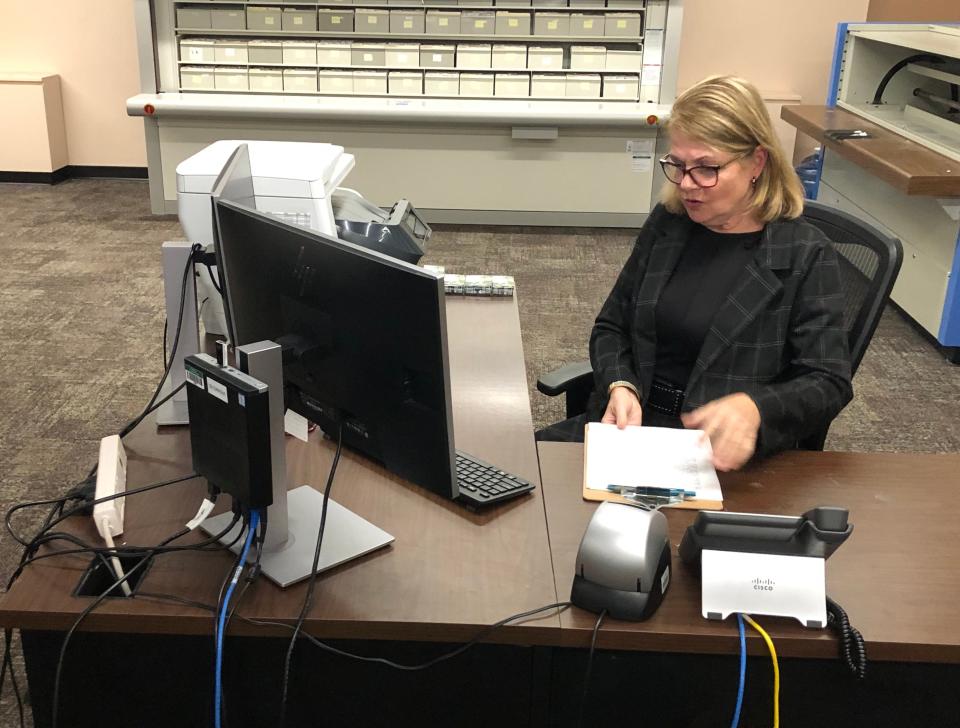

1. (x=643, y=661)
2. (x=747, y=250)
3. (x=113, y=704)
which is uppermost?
(x=747, y=250)

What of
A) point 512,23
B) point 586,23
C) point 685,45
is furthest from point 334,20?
point 685,45

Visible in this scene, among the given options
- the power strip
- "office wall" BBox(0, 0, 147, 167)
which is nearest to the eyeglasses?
the power strip

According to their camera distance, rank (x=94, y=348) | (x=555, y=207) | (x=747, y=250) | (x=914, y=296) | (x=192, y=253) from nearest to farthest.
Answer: (x=192, y=253), (x=747, y=250), (x=94, y=348), (x=914, y=296), (x=555, y=207)

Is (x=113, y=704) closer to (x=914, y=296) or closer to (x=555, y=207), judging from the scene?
(x=914, y=296)

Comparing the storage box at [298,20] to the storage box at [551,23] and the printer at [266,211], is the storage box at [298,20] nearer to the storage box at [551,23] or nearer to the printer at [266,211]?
the storage box at [551,23]

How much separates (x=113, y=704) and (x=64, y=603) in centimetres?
18

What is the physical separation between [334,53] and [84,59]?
186cm

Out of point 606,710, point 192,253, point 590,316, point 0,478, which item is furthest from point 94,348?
point 606,710

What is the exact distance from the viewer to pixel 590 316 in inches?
157

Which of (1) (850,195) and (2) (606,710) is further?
(1) (850,195)

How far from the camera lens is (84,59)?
580 centimetres

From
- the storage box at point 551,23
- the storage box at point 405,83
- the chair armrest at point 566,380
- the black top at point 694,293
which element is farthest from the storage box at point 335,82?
the black top at point 694,293

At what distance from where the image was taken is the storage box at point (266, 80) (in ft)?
16.5

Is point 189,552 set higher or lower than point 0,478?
higher
